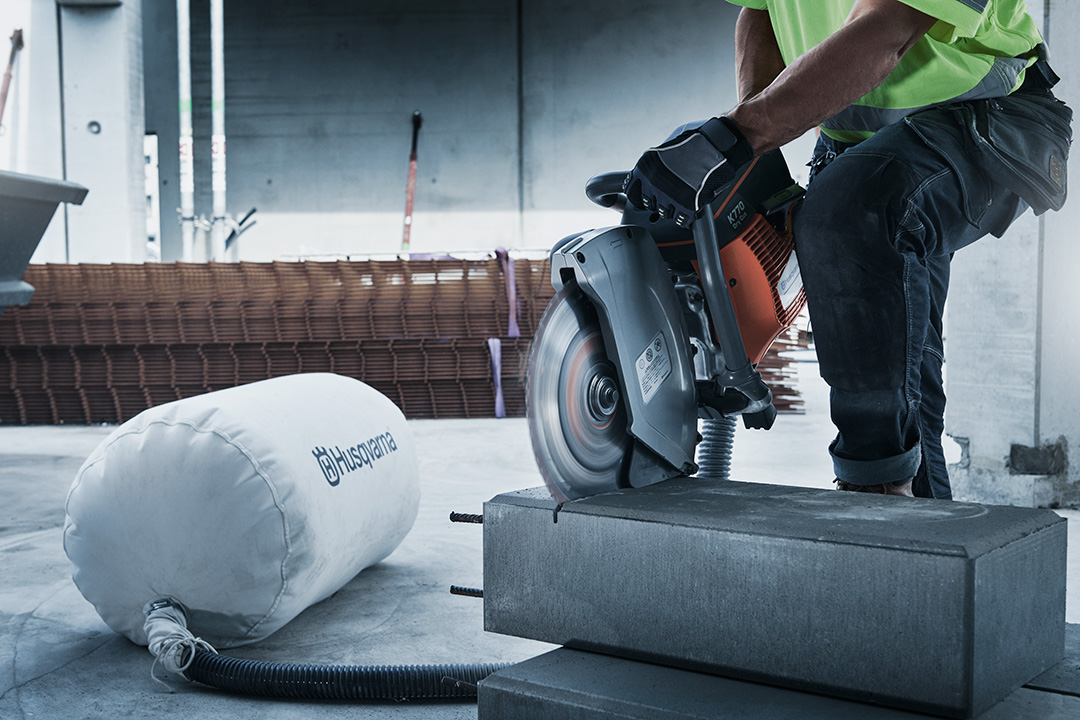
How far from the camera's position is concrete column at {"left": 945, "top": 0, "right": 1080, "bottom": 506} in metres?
3.96

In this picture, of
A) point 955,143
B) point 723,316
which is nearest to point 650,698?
point 723,316

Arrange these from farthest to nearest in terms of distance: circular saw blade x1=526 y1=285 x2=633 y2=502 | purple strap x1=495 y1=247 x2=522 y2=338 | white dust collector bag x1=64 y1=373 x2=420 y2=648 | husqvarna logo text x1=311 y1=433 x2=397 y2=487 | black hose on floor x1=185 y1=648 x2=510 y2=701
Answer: purple strap x1=495 y1=247 x2=522 y2=338 < husqvarna logo text x1=311 y1=433 x2=397 y2=487 < white dust collector bag x1=64 y1=373 x2=420 y2=648 < black hose on floor x1=185 y1=648 x2=510 y2=701 < circular saw blade x1=526 y1=285 x2=633 y2=502

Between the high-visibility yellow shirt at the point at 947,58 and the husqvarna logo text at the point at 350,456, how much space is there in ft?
5.73

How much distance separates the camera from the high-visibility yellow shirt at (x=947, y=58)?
1.81m

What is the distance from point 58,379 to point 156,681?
7.07 m

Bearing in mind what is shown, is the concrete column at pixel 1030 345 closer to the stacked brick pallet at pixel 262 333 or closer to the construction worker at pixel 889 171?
the construction worker at pixel 889 171

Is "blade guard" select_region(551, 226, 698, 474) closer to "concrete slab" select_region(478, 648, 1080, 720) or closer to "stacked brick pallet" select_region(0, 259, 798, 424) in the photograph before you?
"concrete slab" select_region(478, 648, 1080, 720)

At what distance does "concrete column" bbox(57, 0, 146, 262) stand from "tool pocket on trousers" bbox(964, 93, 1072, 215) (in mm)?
11015

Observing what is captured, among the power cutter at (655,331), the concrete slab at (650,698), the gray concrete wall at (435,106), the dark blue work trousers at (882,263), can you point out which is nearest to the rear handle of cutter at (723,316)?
the power cutter at (655,331)

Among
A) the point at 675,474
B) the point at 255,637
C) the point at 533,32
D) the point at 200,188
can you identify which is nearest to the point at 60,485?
the point at 255,637

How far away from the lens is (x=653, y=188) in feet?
5.82

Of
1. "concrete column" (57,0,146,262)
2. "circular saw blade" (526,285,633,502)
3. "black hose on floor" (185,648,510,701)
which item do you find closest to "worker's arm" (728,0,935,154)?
"circular saw blade" (526,285,633,502)

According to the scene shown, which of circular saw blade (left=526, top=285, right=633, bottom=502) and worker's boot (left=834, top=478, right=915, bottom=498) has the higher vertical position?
circular saw blade (left=526, top=285, right=633, bottom=502)

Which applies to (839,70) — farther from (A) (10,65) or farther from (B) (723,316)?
(A) (10,65)
